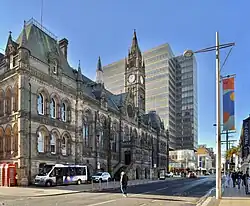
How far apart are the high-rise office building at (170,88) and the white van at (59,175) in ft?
316

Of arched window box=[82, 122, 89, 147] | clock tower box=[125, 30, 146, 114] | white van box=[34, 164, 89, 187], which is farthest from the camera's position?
clock tower box=[125, 30, 146, 114]

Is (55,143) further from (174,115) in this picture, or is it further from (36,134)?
(174,115)

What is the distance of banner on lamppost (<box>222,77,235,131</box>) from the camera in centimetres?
1739

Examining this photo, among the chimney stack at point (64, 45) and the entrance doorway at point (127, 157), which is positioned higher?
the chimney stack at point (64, 45)

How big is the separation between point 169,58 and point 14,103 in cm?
10562

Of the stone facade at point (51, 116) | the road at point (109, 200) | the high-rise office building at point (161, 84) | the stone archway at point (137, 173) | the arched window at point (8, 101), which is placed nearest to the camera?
the road at point (109, 200)

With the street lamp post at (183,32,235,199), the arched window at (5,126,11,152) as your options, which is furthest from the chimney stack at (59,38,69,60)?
the street lamp post at (183,32,235,199)

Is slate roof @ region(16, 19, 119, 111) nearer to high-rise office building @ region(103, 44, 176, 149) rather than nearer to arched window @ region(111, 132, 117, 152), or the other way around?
arched window @ region(111, 132, 117, 152)

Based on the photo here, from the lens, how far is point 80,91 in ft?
161

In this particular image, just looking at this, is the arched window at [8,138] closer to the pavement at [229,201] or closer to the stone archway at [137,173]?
the pavement at [229,201]

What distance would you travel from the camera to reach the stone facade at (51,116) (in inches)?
1499

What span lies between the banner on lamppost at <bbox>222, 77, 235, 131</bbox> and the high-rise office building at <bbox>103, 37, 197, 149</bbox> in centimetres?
11700

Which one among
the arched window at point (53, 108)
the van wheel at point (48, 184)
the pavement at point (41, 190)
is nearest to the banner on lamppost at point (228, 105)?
the pavement at point (41, 190)

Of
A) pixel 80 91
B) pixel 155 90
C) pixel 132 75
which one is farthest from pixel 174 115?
pixel 80 91
